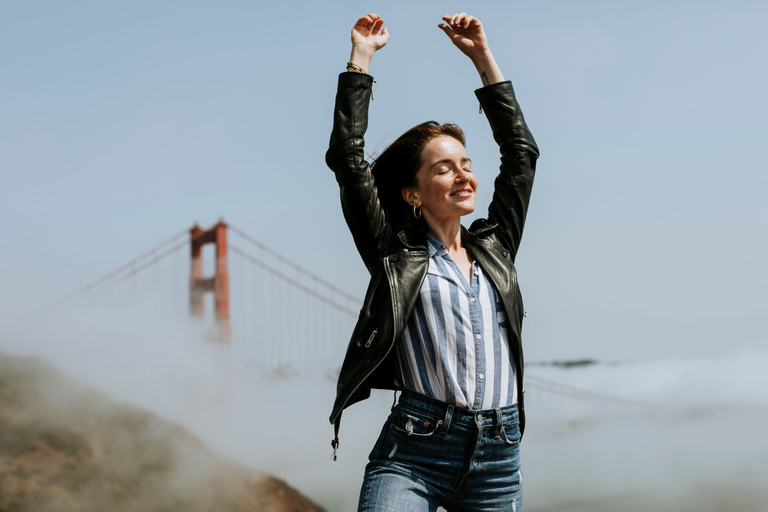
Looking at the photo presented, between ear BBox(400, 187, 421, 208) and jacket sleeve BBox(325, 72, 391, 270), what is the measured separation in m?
0.12

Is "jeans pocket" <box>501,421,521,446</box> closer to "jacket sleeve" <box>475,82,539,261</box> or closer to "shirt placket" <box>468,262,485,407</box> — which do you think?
"shirt placket" <box>468,262,485,407</box>

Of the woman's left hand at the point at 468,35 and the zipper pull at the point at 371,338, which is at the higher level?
the woman's left hand at the point at 468,35

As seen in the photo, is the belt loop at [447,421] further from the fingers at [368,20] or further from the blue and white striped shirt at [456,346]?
the fingers at [368,20]

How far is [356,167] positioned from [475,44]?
0.72m

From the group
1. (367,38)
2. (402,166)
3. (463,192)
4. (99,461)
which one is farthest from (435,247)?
(99,461)

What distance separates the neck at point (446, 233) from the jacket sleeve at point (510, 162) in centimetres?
22

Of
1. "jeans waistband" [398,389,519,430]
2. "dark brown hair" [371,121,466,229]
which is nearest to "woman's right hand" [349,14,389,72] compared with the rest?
"dark brown hair" [371,121,466,229]

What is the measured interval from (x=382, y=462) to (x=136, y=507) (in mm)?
17010

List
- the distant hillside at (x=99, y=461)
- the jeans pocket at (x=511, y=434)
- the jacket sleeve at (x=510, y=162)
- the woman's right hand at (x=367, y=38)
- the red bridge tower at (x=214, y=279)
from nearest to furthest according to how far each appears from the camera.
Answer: the jeans pocket at (x=511, y=434)
the woman's right hand at (x=367, y=38)
the jacket sleeve at (x=510, y=162)
the distant hillside at (x=99, y=461)
the red bridge tower at (x=214, y=279)

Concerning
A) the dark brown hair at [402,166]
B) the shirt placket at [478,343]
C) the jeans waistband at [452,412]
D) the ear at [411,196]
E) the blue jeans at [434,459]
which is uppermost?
the dark brown hair at [402,166]

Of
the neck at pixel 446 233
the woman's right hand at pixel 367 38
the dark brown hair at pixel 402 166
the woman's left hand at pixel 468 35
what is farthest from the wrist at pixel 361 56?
the neck at pixel 446 233

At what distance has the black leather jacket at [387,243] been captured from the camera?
2.44 m

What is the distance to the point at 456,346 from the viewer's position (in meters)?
2.42

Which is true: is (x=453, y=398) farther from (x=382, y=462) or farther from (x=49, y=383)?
(x=49, y=383)
